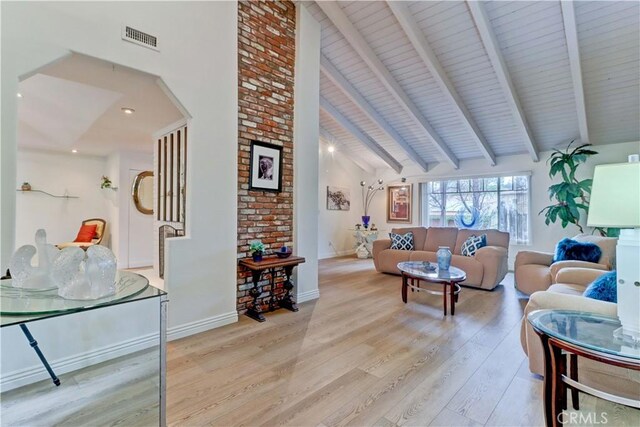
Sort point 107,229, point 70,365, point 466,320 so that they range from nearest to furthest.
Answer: point 70,365 < point 466,320 < point 107,229

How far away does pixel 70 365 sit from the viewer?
2.04 meters

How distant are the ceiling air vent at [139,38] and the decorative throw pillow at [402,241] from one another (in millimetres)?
4543

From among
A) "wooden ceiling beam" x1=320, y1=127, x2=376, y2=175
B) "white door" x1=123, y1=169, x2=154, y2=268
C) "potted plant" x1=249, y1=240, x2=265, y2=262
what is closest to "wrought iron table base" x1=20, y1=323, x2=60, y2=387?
"potted plant" x1=249, y1=240, x2=265, y2=262

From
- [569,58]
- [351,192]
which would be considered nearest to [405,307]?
[569,58]

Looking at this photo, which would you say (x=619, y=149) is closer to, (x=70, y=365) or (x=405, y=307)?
(x=405, y=307)

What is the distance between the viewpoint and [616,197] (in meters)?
1.36

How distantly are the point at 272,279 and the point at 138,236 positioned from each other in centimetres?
352

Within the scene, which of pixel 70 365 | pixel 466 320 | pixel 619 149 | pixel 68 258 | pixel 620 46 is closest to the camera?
pixel 68 258

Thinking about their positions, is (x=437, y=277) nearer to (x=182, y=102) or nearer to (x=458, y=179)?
(x=182, y=102)

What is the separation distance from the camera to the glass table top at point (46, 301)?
3.61 feet

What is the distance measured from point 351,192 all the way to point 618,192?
6.64 m

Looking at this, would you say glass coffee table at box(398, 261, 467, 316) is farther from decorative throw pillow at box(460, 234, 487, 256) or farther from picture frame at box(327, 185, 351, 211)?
picture frame at box(327, 185, 351, 211)

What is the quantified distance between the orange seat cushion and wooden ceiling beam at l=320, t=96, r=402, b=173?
477cm

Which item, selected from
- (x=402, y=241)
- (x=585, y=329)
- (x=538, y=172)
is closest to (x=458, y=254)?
(x=402, y=241)
